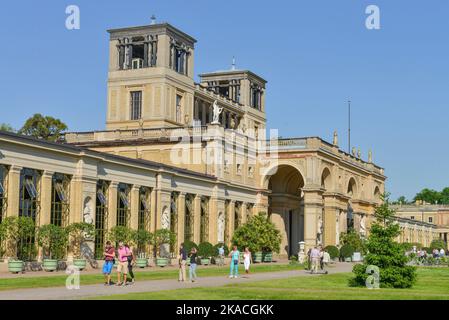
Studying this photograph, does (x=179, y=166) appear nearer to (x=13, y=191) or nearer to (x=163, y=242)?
(x=163, y=242)

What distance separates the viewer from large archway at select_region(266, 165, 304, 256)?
262 feet

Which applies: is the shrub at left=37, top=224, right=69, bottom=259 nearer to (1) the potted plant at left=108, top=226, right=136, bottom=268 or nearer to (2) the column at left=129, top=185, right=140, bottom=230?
(1) the potted plant at left=108, top=226, right=136, bottom=268

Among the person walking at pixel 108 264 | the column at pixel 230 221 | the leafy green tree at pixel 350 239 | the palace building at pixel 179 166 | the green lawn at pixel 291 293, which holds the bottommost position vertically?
the green lawn at pixel 291 293

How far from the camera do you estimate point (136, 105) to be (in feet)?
234

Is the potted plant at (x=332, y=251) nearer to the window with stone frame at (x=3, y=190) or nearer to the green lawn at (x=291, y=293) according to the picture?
the window with stone frame at (x=3, y=190)

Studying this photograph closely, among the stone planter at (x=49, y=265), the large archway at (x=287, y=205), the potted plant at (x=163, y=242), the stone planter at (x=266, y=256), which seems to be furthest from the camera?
the large archway at (x=287, y=205)

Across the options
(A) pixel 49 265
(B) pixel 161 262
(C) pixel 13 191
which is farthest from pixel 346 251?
(C) pixel 13 191

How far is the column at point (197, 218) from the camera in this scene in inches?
2277

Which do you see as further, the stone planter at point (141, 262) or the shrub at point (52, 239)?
the stone planter at point (141, 262)

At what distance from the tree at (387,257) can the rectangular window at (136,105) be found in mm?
43695

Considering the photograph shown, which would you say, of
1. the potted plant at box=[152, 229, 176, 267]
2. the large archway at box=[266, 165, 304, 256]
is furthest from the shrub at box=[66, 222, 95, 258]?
the large archway at box=[266, 165, 304, 256]

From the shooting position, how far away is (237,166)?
6694 cm

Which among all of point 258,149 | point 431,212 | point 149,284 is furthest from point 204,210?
point 431,212

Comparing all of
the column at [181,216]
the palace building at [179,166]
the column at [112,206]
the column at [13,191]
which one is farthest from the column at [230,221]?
the column at [13,191]
